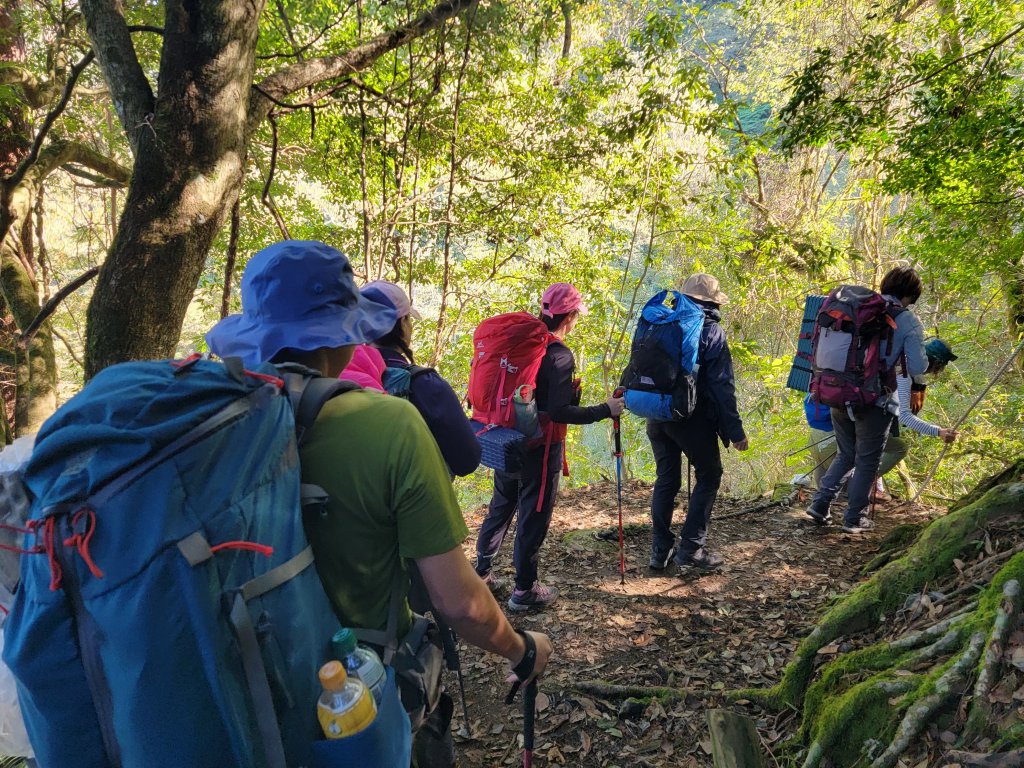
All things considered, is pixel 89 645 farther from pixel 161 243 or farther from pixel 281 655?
pixel 161 243

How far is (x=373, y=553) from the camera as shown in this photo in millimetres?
1434

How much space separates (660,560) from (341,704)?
424cm

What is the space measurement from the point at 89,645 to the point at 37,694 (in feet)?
0.49

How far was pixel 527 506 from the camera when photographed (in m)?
4.30

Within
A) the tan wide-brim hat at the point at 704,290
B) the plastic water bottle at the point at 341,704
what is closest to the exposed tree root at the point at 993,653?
the plastic water bottle at the point at 341,704

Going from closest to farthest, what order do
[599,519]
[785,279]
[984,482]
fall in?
[984,482]
[599,519]
[785,279]

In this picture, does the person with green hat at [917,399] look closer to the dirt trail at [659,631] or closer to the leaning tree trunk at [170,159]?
the dirt trail at [659,631]

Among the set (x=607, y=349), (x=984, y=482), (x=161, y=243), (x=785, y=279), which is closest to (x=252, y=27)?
(x=161, y=243)

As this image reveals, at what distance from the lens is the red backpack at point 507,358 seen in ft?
12.8

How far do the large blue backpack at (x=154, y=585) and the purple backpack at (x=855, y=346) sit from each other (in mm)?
4878

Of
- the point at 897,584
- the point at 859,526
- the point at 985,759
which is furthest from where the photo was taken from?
the point at 859,526

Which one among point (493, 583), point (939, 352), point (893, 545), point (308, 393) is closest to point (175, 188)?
point (308, 393)

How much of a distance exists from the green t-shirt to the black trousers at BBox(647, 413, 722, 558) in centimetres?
345

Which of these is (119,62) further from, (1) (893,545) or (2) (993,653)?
(1) (893,545)
